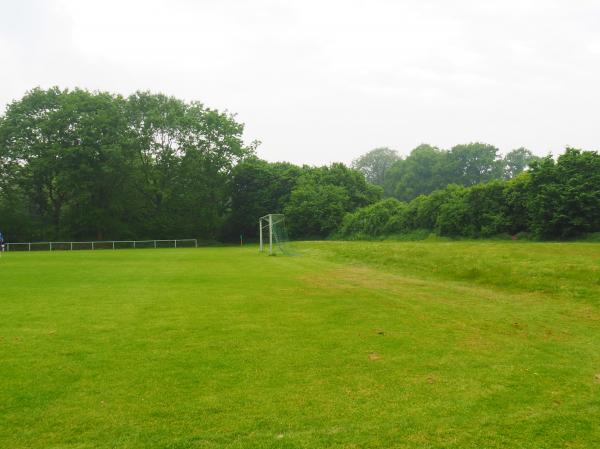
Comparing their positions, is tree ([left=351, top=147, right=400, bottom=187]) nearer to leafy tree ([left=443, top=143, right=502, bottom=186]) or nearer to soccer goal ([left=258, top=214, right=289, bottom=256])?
leafy tree ([left=443, top=143, right=502, bottom=186])

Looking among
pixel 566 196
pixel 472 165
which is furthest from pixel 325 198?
pixel 472 165

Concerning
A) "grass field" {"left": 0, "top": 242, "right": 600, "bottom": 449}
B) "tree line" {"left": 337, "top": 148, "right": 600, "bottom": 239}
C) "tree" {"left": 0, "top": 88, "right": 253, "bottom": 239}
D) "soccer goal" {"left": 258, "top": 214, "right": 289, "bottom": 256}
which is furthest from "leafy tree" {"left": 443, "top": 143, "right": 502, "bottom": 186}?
"grass field" {"left": 0, "top": 242, "right": 600, "bottom": 449}

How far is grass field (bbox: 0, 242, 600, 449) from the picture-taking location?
4.05 meters

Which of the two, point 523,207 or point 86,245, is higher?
point 523,207

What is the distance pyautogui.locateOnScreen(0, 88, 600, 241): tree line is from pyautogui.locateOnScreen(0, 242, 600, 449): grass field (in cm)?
2914

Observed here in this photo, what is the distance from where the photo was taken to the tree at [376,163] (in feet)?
352

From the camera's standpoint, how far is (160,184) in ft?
172

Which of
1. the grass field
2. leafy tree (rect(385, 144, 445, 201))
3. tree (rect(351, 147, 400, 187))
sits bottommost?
the grass field

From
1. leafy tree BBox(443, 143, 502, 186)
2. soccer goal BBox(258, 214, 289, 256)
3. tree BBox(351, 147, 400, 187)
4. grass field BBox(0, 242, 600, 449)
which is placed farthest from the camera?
tree BBox(351, 147, 400, 187)

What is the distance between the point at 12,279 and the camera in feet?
50.4

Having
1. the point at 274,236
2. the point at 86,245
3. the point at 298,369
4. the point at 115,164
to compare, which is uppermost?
the point at 115,164

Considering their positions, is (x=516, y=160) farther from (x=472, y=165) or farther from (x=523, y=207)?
(x=523, y=207)

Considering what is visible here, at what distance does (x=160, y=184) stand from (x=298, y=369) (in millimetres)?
50038

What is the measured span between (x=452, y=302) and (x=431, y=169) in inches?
2936
